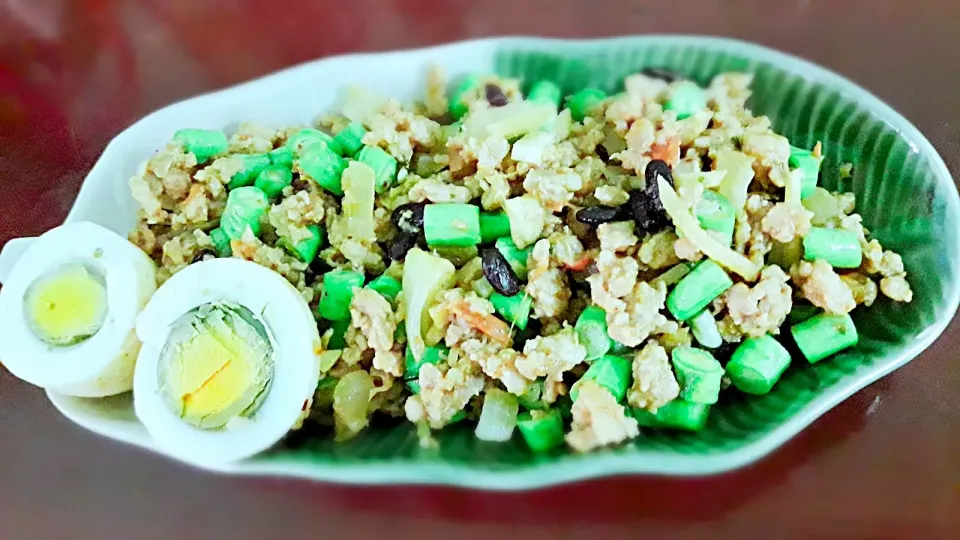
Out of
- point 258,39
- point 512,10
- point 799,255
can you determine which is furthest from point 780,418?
point 258,39

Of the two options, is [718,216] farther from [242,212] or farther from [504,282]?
[242,212]

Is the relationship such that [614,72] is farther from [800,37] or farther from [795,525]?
[795,525]

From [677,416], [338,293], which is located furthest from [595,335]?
[338,293]

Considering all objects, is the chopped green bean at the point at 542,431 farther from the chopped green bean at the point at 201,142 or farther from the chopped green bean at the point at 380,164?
the chopped green bean at the point at 201,142

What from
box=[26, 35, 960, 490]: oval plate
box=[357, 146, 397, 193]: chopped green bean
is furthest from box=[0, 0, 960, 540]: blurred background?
box=[357, 146, 397, 193]: chopped green bean

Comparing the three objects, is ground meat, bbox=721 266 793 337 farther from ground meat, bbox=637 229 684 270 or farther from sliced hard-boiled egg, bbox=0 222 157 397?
sliced hard-boiled egg, bbox=0 222 157 397
